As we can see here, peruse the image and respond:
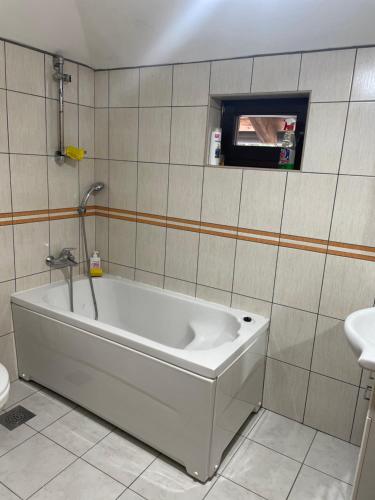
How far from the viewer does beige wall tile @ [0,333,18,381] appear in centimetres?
233

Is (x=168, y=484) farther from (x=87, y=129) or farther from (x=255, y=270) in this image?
(x=87, y=129)

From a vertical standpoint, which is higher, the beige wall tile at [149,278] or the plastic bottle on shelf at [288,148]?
the plastic bottle on shelf at [288,148]

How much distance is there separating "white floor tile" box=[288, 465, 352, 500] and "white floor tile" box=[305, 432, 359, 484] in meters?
0.04

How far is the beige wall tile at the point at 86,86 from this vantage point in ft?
8.15

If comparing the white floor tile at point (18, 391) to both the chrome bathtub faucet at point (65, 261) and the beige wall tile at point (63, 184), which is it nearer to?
the chrome bathtub faucet at point (65, 261)

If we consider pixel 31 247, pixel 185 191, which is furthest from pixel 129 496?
pixel 185 191

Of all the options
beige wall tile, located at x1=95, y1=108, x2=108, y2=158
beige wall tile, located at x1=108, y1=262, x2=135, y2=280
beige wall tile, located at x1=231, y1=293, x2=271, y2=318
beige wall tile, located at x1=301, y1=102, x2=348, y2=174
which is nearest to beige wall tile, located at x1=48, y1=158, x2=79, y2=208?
beige wall tile, located at x1=95, y1=108, x2=108, y2=158

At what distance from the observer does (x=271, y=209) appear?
6.79ft

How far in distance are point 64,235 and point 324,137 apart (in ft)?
5.80

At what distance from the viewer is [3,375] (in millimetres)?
1665

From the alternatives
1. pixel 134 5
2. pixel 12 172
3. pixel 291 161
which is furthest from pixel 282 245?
pixel 12 172

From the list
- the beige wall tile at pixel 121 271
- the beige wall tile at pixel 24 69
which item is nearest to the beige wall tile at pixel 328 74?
the beige wall tile at pixel 24 69

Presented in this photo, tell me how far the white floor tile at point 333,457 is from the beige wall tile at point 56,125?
7.65 feet

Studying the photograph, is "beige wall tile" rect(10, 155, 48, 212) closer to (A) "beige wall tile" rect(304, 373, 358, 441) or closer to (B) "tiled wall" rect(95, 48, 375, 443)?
(B) "tiled wall" rect(95, 48, 375, 443)
